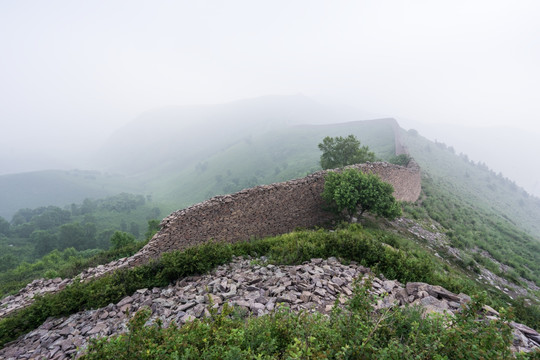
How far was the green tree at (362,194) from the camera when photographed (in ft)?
40.4

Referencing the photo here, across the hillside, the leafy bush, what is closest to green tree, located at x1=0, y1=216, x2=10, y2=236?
the hillside

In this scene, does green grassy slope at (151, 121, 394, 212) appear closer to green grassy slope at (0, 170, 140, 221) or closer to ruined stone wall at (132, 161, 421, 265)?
green grassy slope at (0, 170, 140, 221)

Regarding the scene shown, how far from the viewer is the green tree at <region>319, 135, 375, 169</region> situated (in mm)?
22812

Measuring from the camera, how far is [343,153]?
76.3 ft

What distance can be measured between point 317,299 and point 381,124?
271 ft

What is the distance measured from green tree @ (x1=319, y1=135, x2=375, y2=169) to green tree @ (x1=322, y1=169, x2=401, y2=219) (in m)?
10.2

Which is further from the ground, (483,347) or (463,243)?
(483,347)

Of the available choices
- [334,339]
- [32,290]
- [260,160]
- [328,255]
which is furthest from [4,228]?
[334,339]

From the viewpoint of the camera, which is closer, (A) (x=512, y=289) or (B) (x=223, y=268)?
(B) (x=223, y=268)

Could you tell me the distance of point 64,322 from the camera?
6.45m

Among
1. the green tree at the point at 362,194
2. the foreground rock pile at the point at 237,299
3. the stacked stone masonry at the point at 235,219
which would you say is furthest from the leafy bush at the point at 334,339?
the green tree at the point at 362,194

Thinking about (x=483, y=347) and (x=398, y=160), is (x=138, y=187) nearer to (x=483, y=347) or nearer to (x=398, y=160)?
(x=398, y=160)

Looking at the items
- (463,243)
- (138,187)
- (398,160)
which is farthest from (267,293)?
(138,187)

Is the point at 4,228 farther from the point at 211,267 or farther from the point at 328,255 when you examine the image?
the point at 328,255
